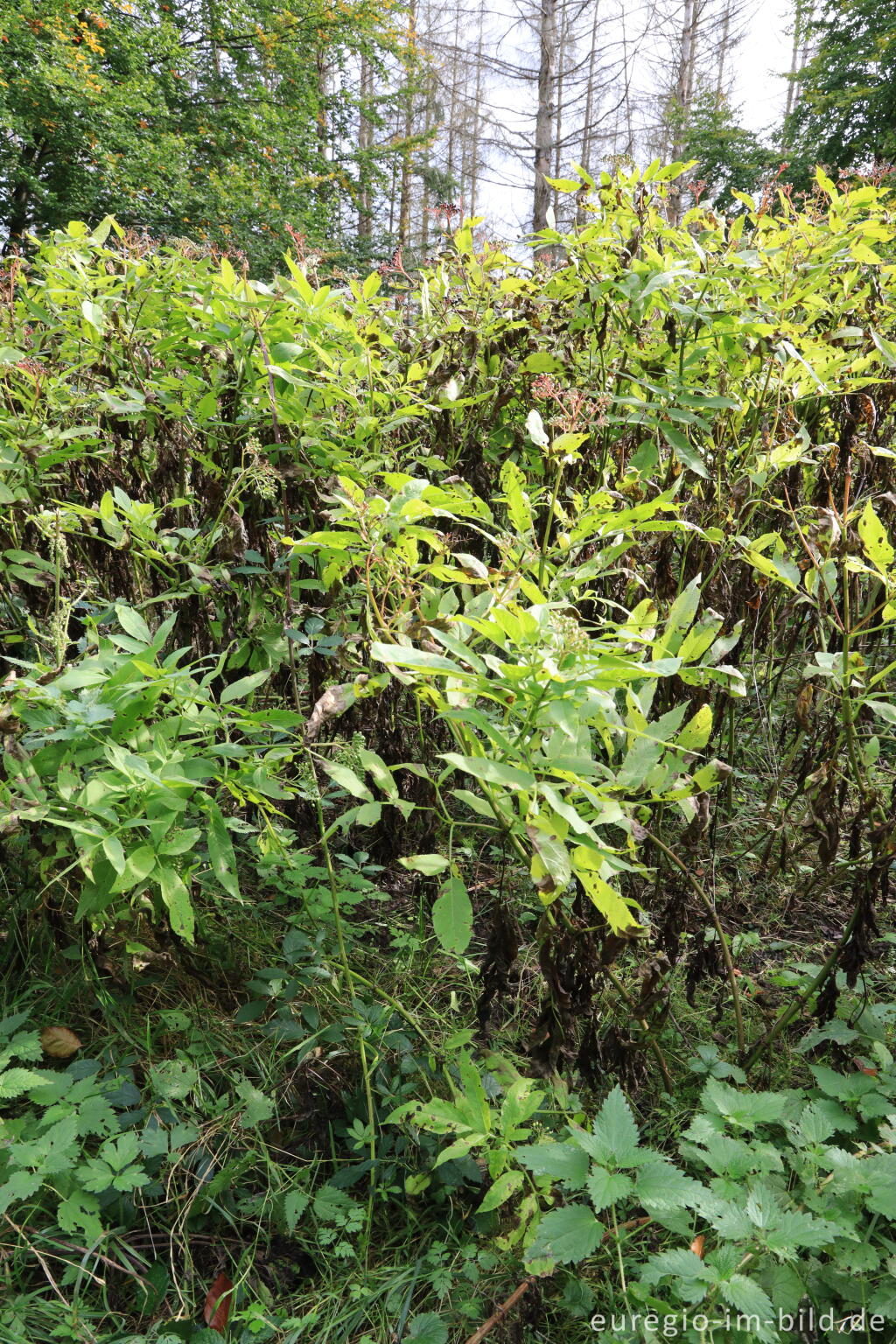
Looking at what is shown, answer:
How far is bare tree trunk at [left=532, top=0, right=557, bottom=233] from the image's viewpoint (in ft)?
46.1

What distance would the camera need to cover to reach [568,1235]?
112cm

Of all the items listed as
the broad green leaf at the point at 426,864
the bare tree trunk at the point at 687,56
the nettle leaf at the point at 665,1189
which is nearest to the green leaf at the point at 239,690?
the broad green leaf at the point at 426,864

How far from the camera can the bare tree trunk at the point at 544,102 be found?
14.1m

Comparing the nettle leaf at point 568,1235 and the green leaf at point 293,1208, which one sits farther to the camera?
the green leaf at point 293,1208

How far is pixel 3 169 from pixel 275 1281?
1324 centimetres

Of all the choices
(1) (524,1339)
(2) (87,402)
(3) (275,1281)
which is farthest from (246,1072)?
(2) (87,402)

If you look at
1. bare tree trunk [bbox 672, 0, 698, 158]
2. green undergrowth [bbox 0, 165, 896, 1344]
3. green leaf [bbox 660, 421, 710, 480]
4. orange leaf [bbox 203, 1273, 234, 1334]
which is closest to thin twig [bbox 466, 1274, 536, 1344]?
green undergrowth [bbox 0, 165, 896, 1344]

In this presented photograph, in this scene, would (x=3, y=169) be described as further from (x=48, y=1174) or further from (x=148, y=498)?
(x=48, y=1174)

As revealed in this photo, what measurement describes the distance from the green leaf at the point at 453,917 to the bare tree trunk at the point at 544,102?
50.1 ft

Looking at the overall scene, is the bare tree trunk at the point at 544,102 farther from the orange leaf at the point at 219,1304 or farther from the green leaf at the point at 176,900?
the orange leaf at the point at 219,1304

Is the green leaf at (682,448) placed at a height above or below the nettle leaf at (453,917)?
above

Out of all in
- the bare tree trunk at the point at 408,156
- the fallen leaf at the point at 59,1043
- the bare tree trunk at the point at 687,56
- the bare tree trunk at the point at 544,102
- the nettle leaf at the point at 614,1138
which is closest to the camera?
the nettle leaf at the point at 614,1138

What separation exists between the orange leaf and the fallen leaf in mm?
526

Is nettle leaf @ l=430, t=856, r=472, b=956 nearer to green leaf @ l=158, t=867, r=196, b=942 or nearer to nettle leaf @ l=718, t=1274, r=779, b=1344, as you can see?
green leaf @ l=158, t=867, r=196, b=942
